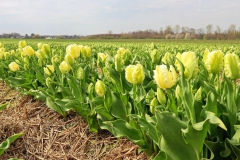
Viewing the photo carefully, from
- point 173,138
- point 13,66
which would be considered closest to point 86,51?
point 13,66

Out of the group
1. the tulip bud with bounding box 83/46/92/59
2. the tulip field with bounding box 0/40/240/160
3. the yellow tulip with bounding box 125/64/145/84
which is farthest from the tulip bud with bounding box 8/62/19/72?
the yellow tulip with bounding box 125/64/145/84

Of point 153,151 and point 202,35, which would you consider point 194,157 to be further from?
point 202,35

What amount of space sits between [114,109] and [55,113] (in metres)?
1.08

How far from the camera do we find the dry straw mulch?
220 centimetres

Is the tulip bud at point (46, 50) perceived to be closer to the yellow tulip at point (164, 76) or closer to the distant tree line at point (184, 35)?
the yellow tulip at point (164, 76)

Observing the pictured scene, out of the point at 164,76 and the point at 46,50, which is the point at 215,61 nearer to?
the point at 164,76

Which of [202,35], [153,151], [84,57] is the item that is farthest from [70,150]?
[202,35]

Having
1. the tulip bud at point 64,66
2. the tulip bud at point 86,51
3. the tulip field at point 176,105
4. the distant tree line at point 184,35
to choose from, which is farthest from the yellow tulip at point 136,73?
the distant tree line at point 184,35

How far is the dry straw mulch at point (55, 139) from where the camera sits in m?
2.20

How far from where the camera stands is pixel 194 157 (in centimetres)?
133

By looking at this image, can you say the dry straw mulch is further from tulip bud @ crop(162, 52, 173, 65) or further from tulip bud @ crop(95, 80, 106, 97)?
tulip bud @ crop(162, 52, 173, 65)

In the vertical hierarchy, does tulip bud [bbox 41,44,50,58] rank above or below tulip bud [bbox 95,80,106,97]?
above

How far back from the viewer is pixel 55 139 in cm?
259

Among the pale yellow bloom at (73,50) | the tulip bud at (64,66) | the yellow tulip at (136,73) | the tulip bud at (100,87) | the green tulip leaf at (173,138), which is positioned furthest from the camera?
the pale yellow bloom at (73,50)
